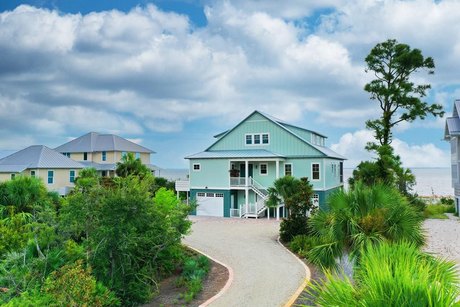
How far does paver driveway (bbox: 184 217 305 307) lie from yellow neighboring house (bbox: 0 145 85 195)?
23259 mm

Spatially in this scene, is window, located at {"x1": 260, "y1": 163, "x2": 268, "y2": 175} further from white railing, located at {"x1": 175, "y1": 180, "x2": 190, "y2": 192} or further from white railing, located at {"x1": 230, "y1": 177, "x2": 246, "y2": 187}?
white railing, located at {"x1": 175, "y1": 180, "x2": 190, "y2": 192}

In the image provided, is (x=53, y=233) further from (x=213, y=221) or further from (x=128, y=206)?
(x=213, y=221)

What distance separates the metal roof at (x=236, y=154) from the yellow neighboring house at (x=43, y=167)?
1632 cm

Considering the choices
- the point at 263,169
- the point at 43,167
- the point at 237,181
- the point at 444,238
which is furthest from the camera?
the point at 43,167

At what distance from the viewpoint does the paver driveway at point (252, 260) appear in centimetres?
1155

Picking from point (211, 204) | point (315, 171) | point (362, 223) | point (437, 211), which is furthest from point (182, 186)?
point (362, 223)

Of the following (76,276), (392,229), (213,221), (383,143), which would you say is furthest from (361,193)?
(383,143)

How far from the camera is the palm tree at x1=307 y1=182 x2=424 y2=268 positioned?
31.8 ft

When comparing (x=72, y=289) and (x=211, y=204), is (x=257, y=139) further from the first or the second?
(x=72, y=289)

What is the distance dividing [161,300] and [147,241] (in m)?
1.78

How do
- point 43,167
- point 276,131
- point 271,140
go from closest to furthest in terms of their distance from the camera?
point 276,131 < point 271,140 < point 43,167

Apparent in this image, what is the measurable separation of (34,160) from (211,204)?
21.6 m

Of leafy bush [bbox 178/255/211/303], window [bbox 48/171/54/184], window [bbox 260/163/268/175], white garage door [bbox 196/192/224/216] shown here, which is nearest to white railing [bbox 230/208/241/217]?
white garage door [bbox 196/192/224/216]

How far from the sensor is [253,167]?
119 ft
